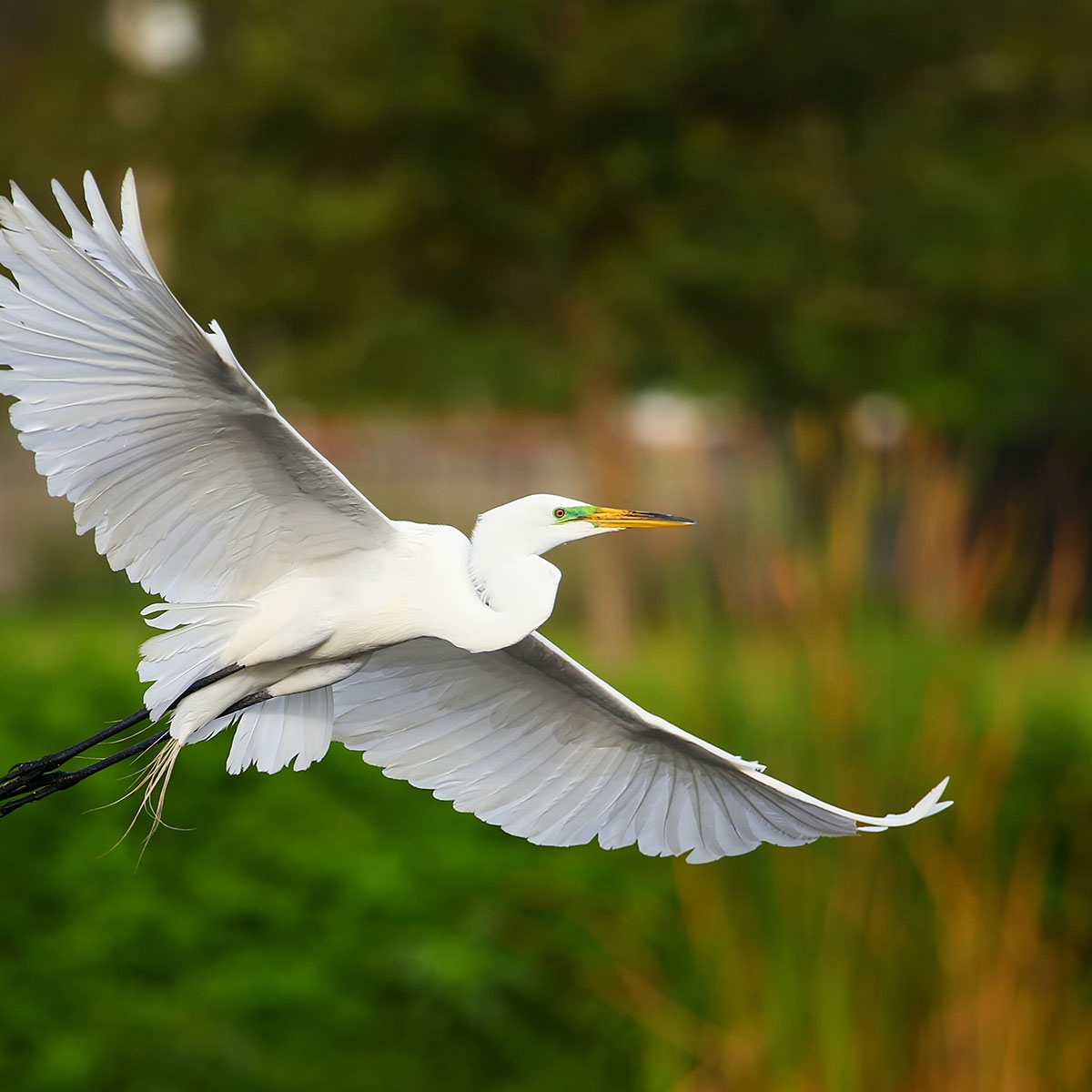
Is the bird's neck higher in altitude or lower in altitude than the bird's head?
lower

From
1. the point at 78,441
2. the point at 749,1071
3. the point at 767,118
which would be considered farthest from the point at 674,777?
the point at 767,118

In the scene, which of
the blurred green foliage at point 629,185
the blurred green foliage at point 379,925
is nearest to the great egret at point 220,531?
the blurred green foliage at point 379,925

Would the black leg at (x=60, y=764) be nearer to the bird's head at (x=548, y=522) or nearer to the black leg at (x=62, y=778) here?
the black leg at (x=62, y=778)

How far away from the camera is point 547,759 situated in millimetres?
3207

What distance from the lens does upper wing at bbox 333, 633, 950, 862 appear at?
3.07 metres

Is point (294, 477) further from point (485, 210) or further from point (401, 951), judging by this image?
point (485, 210)

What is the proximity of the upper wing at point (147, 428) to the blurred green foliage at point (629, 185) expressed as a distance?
8.61 meters

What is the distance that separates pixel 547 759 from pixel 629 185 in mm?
8983

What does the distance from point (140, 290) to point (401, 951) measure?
3958 millimetres

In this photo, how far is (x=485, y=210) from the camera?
1211cm

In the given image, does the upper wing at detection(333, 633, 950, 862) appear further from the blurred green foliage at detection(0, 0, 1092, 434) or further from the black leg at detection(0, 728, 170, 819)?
the blurred green foliage at detection(0, 0, 1092, 434)

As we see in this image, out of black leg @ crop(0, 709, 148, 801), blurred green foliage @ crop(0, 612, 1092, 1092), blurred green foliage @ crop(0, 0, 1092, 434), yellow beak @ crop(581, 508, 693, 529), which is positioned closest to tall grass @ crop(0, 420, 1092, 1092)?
blurred green foliage @ crop(0, 612, 1092, 1092)

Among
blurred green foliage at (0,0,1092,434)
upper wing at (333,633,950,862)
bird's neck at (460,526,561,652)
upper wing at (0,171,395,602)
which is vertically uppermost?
blurred green foliage at (0,0,1092,434)

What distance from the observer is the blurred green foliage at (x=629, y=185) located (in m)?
11.4
